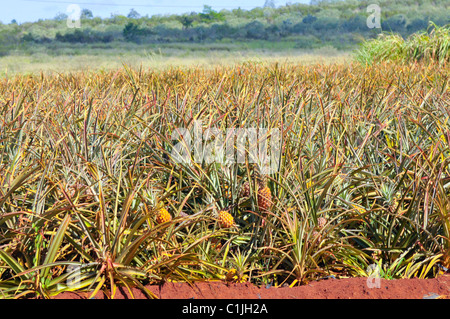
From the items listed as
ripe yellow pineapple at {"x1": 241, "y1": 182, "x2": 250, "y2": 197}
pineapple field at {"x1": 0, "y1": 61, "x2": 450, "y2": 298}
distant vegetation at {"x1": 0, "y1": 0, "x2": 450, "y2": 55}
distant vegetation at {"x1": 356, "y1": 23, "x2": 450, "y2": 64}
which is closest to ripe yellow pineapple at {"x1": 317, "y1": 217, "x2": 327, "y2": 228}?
pineapple field at {"x1": 0, "y1": 61, "x2": 450, "y2": 298}

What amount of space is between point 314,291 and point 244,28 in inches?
2340

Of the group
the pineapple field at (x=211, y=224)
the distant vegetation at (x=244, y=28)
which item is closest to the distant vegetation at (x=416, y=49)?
the pineapple field at (x=211, y=224)

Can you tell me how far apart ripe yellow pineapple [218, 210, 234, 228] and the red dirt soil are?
0.28m

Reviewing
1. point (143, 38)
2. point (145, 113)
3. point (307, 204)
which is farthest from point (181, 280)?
point (143, 38)

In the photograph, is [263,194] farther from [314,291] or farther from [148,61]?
[148,61]

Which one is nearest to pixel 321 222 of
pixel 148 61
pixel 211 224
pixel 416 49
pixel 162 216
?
pixel 211 224

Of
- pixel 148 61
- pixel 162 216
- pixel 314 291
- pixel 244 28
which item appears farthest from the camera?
pixel 244 28

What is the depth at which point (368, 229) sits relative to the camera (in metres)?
2.05

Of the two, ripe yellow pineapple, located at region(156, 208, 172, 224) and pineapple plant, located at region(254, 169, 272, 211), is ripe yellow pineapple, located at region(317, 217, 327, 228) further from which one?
ripe yellow pineapple, located at region(156, 208, 172, 224)

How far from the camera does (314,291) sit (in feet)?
5.35
